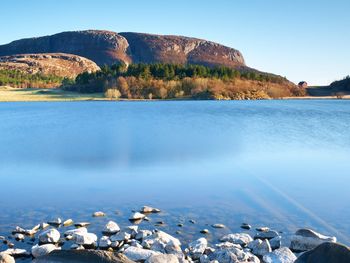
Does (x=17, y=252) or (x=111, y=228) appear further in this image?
(x=111, y=228)

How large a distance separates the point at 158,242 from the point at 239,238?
5.74ft

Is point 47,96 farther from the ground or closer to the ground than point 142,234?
farther from the ground

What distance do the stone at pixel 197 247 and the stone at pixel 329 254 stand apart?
237 cm

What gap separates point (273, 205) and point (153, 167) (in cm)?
730

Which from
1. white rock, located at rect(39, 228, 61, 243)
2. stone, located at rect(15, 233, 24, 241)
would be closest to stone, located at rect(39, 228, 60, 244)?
white rock, located at rect(39, 228, 61, 243)

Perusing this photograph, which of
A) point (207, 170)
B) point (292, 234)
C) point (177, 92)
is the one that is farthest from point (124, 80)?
point (292, 234)

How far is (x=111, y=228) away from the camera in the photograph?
1038 cm

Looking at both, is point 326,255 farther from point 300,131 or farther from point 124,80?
point 124,80

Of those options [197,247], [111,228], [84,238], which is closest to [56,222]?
[111,228]

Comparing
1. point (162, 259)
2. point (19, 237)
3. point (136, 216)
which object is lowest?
point (19, 237)

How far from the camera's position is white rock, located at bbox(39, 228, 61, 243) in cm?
959

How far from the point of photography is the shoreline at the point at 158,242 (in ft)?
28.5

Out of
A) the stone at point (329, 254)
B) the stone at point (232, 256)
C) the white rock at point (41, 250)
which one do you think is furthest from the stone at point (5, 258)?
the stone at point (329, 254)

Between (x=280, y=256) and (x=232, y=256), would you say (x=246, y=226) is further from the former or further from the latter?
(x=232, y=256)
